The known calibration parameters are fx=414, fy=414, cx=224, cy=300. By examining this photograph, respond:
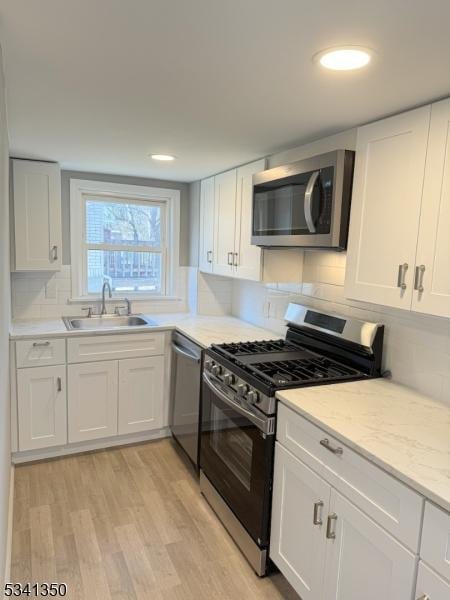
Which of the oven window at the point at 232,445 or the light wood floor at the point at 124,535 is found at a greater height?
the oven window at the point at 232,445

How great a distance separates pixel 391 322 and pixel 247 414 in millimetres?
851

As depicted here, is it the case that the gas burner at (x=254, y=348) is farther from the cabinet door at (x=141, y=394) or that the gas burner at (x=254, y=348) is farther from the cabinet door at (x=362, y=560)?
the cabinet door at (x=362, y=560)

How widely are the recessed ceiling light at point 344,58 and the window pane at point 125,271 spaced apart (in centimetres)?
274

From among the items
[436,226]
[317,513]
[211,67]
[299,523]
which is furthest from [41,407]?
[436,226]

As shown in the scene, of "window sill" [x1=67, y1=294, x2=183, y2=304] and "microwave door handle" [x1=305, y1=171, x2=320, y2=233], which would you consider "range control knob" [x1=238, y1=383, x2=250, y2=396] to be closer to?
"microwave door handle" [x1=305, y1=171, x2=320, y2=233]

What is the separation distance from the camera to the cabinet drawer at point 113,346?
2.96 meters

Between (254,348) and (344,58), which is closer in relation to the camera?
(344,58)

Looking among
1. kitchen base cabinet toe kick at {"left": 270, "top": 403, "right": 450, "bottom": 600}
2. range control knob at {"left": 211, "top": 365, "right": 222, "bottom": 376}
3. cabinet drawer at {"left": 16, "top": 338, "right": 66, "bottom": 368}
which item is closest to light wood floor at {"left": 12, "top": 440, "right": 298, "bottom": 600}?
kitchen base cabinet toe kick at {"left": 270, "top": 403, "right": 450, "bottom": 600}

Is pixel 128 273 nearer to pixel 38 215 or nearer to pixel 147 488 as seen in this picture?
pixel 38 215

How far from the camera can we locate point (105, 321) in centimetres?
352

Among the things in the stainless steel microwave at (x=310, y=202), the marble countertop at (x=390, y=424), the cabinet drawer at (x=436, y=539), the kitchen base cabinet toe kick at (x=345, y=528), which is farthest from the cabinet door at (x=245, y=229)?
the cabinet drawer at (x=436, y=539)

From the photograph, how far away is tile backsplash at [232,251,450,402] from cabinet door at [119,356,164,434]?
983 mm

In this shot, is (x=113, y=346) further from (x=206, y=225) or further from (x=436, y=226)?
(x=436, y=226)

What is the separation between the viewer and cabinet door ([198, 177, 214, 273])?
3281 millimetres
